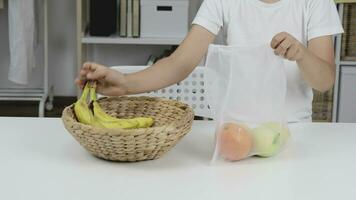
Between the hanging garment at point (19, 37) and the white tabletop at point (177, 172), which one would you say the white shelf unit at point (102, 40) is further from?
the white tabletop at point (177, 172)

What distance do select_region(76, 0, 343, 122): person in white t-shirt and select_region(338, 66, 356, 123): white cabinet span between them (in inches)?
57.7

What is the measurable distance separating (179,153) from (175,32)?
6.33 feet

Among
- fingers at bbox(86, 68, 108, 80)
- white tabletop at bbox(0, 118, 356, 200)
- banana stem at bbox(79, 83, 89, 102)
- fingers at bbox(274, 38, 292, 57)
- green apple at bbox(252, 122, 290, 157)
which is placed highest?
fingers at bbox(274, 38, 292, 57)

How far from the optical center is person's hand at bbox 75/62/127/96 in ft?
3.98

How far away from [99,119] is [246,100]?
275mm

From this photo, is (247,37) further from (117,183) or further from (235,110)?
(117,183)

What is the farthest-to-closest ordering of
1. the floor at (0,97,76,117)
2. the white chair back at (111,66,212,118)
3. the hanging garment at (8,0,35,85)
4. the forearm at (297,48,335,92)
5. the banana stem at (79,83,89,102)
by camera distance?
the floor at (0,97,76,117)
the hanging garment at (8,0,35,85)
the white chair back at (111,66,212,118)
the forearm at (297,48,335,92)
the banana stem at (79,83,89,102)

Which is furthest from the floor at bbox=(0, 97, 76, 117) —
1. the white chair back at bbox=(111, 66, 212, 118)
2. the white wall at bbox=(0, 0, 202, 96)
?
the white chair back at bbox=(111, 66, 212, 118)

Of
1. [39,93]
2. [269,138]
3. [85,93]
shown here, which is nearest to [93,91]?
[85,93]

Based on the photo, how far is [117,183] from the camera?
0.97m

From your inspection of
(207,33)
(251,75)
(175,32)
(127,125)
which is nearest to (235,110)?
(251,75)

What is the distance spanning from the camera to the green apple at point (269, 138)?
3.51 feet

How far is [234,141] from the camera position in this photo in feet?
3.45

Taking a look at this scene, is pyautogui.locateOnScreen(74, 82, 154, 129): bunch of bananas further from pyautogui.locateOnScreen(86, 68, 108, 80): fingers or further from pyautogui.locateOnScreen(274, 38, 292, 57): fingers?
pyautogui.locateOnScreen(274, 38, 292, 57): fingers
